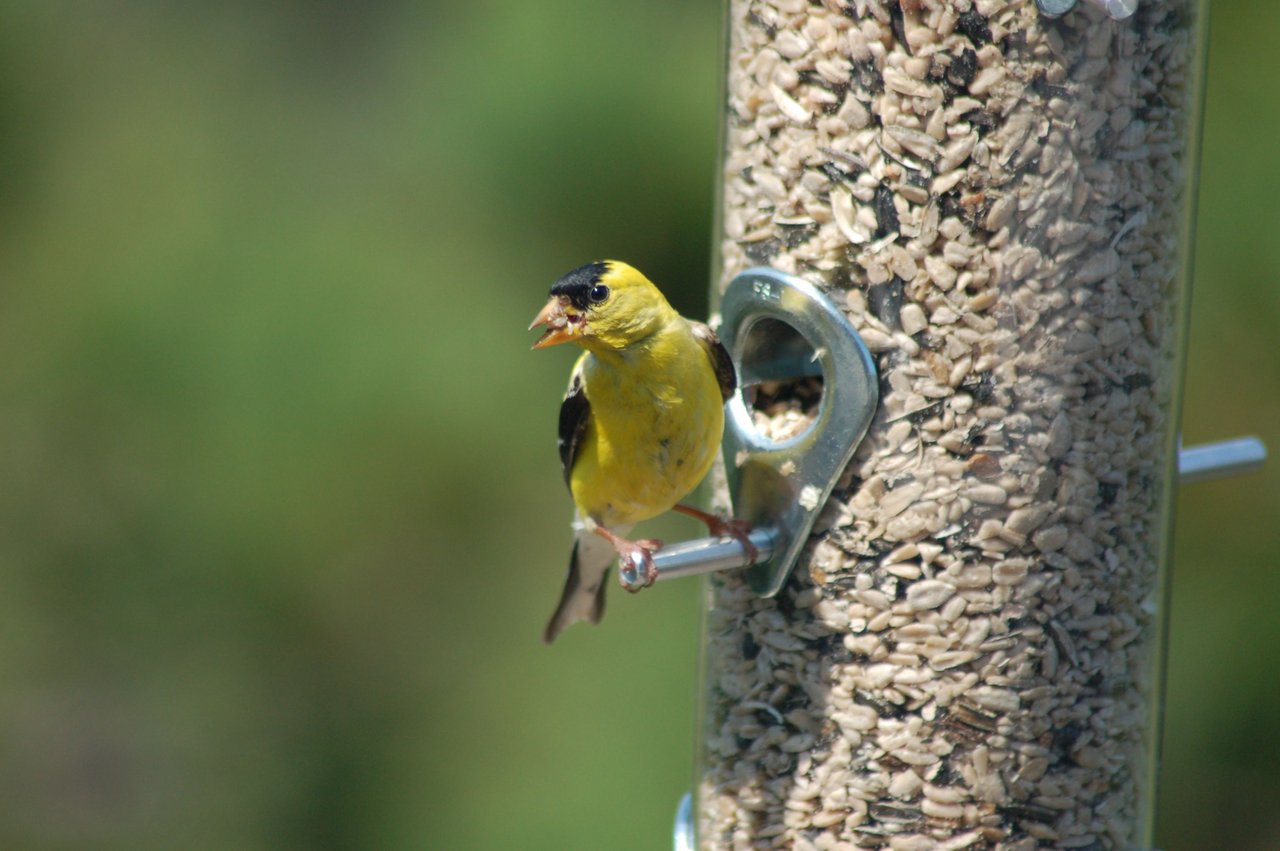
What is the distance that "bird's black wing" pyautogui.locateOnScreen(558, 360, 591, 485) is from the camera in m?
2.56

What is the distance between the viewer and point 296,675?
541cm

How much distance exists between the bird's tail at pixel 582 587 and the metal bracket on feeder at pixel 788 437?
1.61ft

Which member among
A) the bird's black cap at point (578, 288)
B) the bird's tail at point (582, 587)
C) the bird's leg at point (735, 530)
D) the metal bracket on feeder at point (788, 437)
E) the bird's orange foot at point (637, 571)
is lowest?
the bird's tail at point (582, 587)

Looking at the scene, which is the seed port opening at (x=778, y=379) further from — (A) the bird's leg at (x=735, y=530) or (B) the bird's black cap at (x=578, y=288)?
(B) the bird's black cap at (x=578, y=288)

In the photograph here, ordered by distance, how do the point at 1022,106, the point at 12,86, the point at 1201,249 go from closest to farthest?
the point at 1022,106 < the point at 1201,249 < the point at 12,86

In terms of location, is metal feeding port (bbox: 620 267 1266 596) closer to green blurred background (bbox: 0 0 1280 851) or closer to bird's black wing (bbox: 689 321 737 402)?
bird's black wing (bbox: 689 321 737 402)

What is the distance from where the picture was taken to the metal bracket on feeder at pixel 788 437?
7.22 ft

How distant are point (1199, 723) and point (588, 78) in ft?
9.10

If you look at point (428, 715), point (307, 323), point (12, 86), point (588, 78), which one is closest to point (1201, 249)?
point (588, 78)

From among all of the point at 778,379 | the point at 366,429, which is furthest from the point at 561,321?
the point at 366,429

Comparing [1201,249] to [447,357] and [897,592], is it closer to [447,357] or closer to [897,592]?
[897,592]

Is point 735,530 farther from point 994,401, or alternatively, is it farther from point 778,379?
point 994,401

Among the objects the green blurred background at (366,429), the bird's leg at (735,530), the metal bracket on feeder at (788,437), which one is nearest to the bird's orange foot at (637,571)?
the metal bracket on feeder at (788,437)

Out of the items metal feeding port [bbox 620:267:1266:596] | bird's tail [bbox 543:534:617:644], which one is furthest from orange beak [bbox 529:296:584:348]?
bird's tail [bbox 543:534:617:644]
